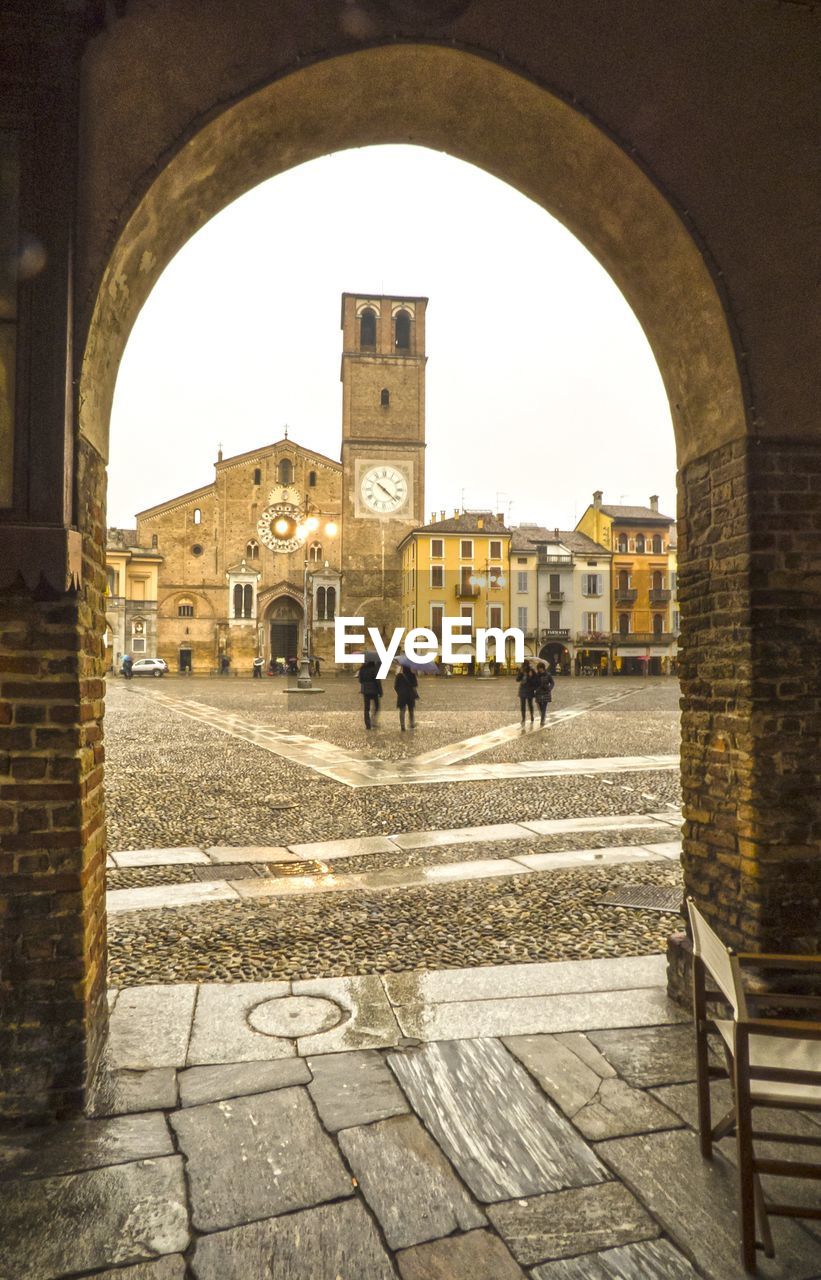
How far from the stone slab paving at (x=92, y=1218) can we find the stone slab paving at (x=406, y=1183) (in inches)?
19.5

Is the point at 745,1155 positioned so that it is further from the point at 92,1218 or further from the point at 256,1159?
the point at 92,1218

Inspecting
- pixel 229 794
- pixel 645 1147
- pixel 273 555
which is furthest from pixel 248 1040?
pixel 273 555

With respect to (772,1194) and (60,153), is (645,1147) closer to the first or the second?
(772,1194)

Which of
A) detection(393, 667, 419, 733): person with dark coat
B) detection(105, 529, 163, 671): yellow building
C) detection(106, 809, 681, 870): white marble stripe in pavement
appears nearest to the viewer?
detection(106, 809, 681, 870): white marble stripe in pavement

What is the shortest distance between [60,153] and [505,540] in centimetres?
5069

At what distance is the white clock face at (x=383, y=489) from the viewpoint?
1957 inches

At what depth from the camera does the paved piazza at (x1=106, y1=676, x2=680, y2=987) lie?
4.28 m

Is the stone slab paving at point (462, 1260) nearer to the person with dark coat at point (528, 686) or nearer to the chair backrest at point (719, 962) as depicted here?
the chair backrest at point (719, 962)

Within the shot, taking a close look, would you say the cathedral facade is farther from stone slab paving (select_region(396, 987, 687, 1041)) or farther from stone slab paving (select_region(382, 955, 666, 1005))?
stone slab paving (select_region(396, 987, 687, 1041))

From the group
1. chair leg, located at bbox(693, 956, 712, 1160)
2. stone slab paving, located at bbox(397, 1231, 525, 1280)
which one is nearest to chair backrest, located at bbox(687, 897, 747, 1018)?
chair leg, located at bbox(693, 956, 712, 1160)

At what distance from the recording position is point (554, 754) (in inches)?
487
